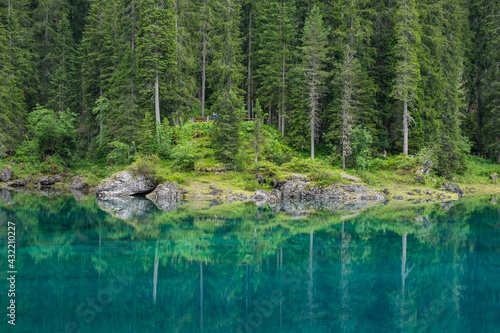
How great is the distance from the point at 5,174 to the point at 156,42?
19.0m

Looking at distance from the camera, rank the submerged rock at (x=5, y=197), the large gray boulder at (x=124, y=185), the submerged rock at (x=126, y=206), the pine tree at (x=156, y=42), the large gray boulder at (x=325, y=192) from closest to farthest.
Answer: the submerged rock at (x=126, y=206) < the submerged rock at (x=5, y=197) < the large gray boulder at (x=325, y=192) < the large gray boulder at (x=124, y=185) < the pine tree at (x=156, y=42)

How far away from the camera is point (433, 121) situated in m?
39.2

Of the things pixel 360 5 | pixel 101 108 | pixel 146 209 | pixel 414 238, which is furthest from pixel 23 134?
pixel 414 238

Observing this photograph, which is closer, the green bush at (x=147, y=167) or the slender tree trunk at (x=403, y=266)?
the slender tree trunk at (x=403, y=266)

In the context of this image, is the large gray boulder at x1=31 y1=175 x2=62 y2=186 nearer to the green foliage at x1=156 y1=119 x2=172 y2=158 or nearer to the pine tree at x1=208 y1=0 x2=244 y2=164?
the green foliage at x1=156 y1=119 x2=172 y2=158

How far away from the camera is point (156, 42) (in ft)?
117

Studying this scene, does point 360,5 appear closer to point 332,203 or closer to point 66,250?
point 332,203

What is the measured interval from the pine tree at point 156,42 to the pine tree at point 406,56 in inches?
816

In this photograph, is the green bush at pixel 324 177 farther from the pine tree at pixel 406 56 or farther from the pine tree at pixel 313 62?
the pine tree at pixel 406 56

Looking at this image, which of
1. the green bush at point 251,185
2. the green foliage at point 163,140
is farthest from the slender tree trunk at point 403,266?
the green foliage at point 163,140

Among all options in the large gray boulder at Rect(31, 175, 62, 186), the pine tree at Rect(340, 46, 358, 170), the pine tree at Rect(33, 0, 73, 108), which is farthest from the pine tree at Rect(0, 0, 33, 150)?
the pine tree at Rect(340, 46, 358, 170)

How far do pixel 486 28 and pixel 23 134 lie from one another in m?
55.7

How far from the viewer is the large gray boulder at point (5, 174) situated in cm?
3744

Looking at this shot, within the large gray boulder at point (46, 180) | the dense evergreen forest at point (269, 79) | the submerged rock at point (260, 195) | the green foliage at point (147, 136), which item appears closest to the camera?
the submerged rock at point (260, 195)
